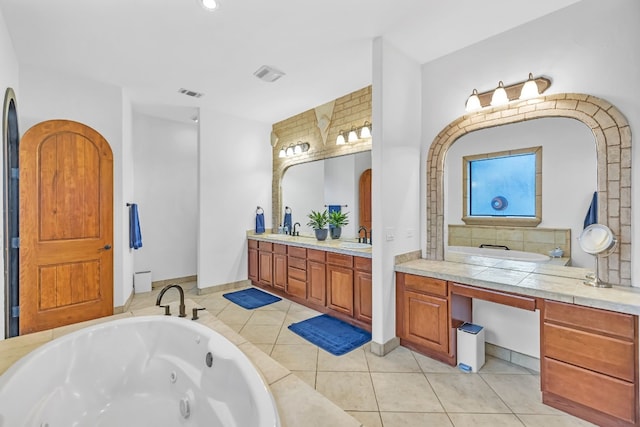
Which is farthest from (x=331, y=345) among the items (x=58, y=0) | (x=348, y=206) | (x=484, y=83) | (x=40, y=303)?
(x=58, y=0)

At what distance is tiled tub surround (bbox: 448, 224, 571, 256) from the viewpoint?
2453 mm

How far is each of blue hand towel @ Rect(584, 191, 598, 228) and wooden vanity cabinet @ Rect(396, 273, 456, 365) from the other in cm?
112

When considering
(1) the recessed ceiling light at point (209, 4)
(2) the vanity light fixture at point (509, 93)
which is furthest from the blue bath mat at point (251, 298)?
(2) the vanity light fixture at point (509, 93)

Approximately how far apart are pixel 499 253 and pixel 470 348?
946mm

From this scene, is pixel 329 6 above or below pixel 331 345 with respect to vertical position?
above

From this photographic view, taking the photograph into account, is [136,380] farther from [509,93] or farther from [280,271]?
[509,93]

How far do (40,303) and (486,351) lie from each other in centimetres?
427

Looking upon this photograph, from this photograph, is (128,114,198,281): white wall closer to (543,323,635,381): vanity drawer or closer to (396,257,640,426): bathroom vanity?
(396,257,640,426): bathroom vanity

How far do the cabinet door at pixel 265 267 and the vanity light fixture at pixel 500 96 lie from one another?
3321mm

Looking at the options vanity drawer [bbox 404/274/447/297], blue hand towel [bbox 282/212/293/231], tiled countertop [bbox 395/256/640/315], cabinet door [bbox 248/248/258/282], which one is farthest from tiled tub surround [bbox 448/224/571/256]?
cabinet door [bbox 248/248/258/282]

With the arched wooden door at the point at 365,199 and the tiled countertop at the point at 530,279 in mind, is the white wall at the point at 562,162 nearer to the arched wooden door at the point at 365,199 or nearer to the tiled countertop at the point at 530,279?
the tiled countertop at the point at 530,279

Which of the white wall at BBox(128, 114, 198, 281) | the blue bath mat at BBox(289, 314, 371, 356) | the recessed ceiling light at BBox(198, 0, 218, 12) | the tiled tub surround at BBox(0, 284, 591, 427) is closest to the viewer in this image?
the tiled tub surround at BBox(0, 284, 591, 427)

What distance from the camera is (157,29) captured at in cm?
246

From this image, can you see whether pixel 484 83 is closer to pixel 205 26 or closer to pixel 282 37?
pixel 282 37
